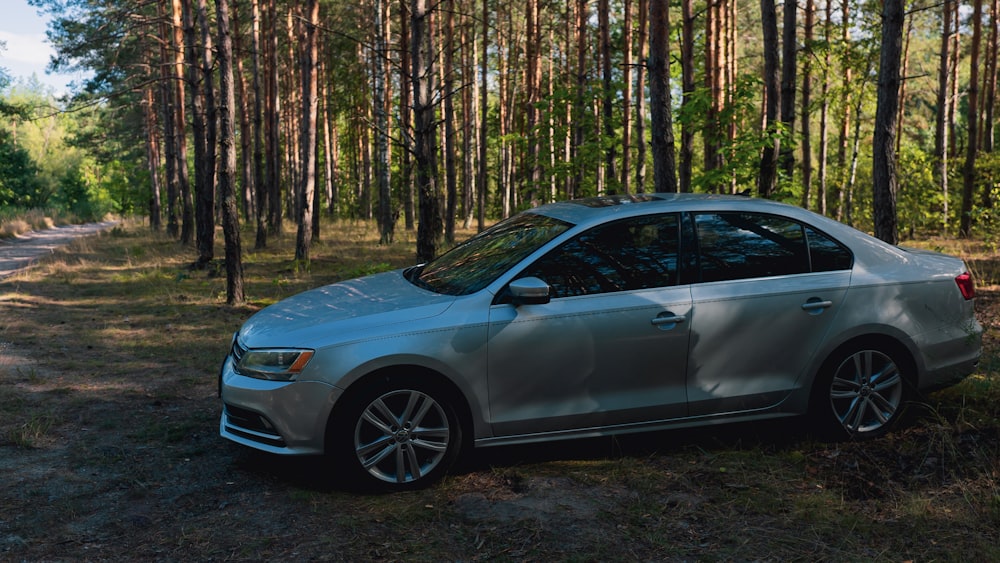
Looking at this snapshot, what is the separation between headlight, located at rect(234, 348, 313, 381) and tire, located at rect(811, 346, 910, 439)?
334cm

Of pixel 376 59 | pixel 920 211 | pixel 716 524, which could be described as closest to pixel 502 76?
pixel 376 59

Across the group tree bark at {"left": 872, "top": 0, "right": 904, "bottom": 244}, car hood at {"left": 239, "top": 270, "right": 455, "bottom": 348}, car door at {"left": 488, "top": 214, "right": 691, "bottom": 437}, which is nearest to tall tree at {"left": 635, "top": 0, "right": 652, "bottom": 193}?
tree bark at {"left": 872, "top": 0, "right": 904, "bottom": 244}

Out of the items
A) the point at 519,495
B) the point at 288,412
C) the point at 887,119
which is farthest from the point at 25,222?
the point at 519,495

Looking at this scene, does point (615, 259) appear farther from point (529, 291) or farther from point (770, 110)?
point (770, 110)

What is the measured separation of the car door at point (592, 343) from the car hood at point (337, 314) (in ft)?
1.69

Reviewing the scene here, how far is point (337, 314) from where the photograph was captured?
494 centimetres

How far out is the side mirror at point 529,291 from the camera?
4711 mm

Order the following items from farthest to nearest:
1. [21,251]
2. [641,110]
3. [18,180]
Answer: [18,180] → [21,251] → [641,110]

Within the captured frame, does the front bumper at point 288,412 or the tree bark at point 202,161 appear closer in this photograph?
the front bumper at point 288,412

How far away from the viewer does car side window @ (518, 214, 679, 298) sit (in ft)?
16.5

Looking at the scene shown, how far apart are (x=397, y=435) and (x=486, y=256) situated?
1.46m

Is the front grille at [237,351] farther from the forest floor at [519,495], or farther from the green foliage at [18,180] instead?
the green foliage at [18,180]

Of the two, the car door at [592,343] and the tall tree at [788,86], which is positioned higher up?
the tall tree at [788,86]

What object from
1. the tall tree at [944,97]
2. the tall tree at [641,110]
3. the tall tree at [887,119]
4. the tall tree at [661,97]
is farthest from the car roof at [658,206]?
the tall tree at [944,97]
